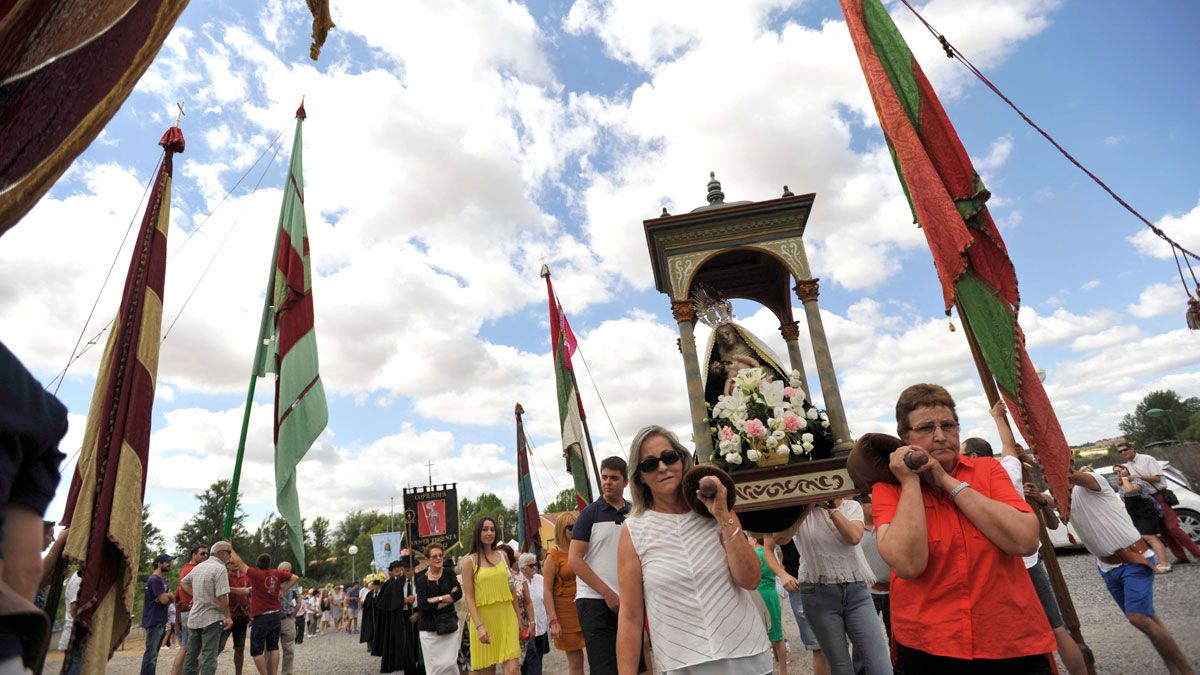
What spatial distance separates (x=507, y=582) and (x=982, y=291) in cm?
503

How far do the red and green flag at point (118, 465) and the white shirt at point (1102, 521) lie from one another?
639 cm

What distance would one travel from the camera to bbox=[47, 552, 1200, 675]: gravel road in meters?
5.35

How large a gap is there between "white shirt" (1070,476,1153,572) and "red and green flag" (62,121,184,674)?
20.9 feet

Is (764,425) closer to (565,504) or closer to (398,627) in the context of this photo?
(398,627)

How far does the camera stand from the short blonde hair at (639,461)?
310cm

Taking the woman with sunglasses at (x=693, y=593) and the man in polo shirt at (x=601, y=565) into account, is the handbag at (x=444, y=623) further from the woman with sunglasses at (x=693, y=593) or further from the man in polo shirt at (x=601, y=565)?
the woman with sunglasses at (x=693, y=593)

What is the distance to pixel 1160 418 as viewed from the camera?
178 feet

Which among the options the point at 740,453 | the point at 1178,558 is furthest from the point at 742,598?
the point at 1178,558

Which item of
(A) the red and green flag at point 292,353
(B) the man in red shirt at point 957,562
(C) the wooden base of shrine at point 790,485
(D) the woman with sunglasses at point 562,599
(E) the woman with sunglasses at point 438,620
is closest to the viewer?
Answer: (B) the man in red shirt at point 957,562

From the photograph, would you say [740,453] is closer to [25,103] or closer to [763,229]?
A: [763,229]

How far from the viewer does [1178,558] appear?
10156 millimetres

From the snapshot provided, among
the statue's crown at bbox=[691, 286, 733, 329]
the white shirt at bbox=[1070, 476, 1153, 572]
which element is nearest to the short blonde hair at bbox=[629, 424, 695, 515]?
the statue's crown at bbox=[691, 286, 733, 329]

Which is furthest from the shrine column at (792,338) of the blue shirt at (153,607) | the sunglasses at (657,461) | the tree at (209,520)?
the tree at (209,520)

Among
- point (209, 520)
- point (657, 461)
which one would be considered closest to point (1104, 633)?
point (657, 461)
